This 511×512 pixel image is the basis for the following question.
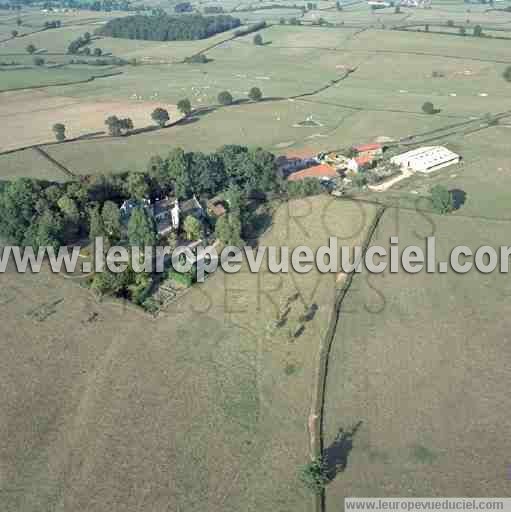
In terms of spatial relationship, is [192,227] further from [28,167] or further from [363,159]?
[28,167]

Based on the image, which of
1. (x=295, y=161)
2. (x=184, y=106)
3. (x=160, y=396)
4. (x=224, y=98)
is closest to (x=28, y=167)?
(x=184, y=106)

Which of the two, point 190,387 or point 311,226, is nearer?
point 190,387

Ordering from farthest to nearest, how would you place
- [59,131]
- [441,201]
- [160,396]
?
[59,131]
[441,201]
[160,396]

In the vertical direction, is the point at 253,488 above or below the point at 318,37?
below

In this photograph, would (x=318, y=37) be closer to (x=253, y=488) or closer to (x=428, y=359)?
(x=428, y=359)

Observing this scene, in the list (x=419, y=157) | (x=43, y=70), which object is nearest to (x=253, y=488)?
(x=419, y=157)

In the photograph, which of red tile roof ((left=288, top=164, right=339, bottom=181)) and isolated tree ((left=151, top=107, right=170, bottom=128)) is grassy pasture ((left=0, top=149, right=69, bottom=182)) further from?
red tile roof ((left=288, top=164, right=339, bottom=181))
